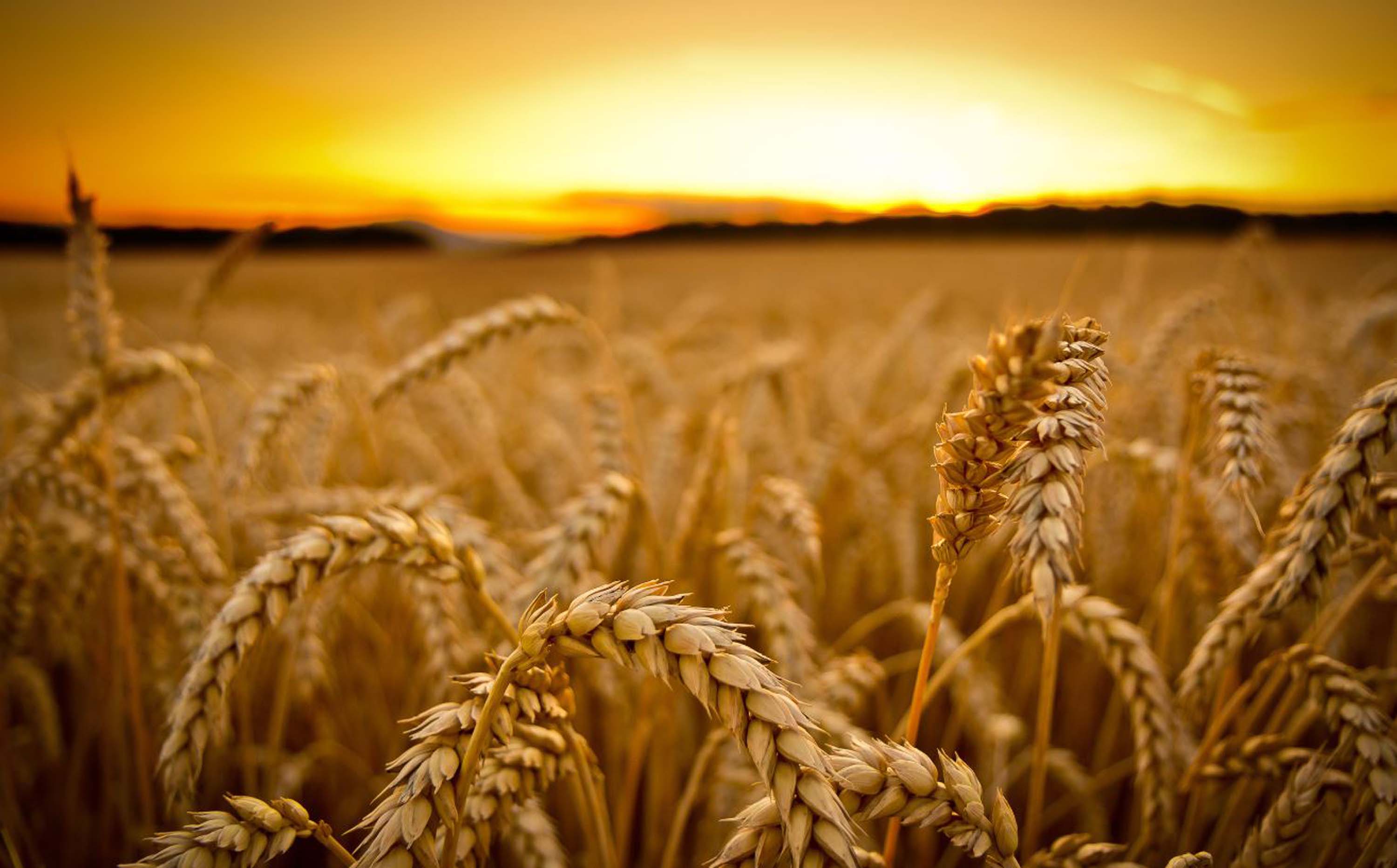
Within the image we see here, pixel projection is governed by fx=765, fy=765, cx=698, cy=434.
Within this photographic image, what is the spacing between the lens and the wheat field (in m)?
0.82

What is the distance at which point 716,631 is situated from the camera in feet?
2.53

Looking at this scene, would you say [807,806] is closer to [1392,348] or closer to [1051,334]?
[1051,334]

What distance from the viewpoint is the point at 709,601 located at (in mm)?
2395

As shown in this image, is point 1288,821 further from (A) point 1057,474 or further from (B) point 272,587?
(B) point 272,587

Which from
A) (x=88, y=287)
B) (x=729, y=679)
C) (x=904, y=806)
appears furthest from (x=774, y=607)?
(x=88, y=287)

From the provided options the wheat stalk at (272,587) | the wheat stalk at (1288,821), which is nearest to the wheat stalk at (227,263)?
the wheat stalk at (272,587)

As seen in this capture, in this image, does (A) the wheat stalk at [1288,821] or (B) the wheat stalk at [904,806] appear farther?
(A) the wheat stalk at [1288,821]

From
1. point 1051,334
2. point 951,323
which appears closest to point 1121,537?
point 1051,334

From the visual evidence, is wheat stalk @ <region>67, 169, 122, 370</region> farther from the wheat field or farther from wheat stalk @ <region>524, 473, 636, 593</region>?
wheat stalk @ <region>524, 473, 636, 593</region>

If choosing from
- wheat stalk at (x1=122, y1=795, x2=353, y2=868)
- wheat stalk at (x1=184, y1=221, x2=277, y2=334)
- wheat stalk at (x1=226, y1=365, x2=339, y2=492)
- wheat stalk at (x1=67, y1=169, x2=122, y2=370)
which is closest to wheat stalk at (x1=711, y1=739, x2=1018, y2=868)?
wheat stalk at (x1=122, y1=795, x2=353, y2=868)

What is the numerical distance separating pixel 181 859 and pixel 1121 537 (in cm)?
279

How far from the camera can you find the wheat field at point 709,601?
32.2 inches

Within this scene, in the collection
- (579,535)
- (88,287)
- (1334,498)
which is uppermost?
(88,287)

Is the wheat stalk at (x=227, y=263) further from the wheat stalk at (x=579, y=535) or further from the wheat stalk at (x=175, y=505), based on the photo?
the wheat stalk at (x=579, y=535)
